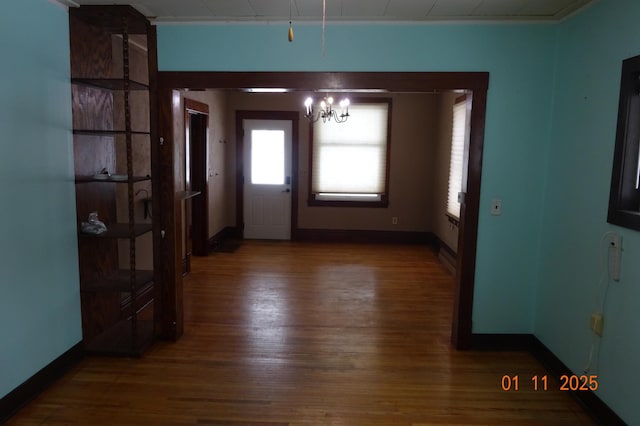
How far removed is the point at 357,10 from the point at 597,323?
2.51m

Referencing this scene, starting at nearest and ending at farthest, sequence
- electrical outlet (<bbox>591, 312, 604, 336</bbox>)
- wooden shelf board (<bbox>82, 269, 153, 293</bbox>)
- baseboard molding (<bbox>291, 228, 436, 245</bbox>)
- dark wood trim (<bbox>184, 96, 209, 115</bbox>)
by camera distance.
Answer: electrical outlet (<bbox>591, 312, 604, 336</bbox>) < wooden shelf board (<bbox>82, 269, 153, 293</bbox>) < dark wood trim (<bbox>184, 96, 209, 115</bbox>) < baseboard molding (<bbox>291, 228, 436, 245</bbox>)

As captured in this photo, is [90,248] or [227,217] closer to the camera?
[90,248]

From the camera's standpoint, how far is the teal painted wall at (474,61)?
10.6 feet

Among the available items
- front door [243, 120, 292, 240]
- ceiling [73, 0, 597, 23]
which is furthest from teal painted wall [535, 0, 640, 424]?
front door [243, 120, 292, 240]

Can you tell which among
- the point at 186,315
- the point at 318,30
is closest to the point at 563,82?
the point at 318,30

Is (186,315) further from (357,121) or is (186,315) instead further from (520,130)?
(357,121)

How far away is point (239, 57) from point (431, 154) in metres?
4.76

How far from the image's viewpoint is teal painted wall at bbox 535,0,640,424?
7.76 feet

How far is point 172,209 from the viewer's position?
3.42 meters

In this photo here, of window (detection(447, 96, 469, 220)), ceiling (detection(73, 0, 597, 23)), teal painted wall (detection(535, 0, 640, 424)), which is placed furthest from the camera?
window (detection(447, 96, 469, 220))

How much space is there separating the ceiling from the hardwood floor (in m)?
2.51

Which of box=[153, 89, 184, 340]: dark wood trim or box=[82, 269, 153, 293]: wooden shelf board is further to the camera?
box=[153, 89, 184, 340]: dark wood trim

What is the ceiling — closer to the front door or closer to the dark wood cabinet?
the dark wood cabinet

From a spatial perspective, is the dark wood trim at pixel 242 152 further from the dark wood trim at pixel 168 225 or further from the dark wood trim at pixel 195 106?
the dark wood trim at pixel 168 225
